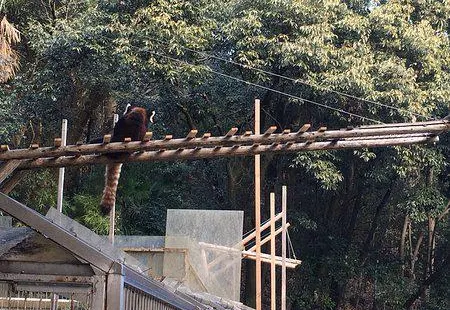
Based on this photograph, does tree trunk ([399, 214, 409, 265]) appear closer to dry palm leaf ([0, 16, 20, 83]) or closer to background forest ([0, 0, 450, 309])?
background forest ([0, 0, 450, 309])

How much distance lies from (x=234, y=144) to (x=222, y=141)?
0.15m

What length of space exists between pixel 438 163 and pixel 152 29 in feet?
20.8

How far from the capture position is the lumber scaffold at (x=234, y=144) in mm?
6125

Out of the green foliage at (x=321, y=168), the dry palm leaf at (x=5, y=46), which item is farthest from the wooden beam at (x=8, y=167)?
the green foliage at (x=321, y=168)

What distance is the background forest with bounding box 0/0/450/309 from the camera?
15.5 meters

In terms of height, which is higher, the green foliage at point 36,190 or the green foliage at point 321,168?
the green foliage at point 321,168

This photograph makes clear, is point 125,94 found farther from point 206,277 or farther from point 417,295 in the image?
point 417,295

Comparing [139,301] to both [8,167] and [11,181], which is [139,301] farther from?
[11,181]

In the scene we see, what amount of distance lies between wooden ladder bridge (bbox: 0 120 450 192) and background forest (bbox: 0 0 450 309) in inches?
322

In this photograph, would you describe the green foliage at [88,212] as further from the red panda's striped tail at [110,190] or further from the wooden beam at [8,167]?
the wooden beam at [8,167]

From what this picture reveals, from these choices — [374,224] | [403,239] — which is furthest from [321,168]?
[403,239]

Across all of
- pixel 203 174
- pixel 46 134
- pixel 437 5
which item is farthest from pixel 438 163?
pixel 46 134

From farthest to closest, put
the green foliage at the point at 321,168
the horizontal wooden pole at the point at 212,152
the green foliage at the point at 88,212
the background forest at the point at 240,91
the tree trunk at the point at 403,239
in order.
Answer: the tree trunk at the point at 403,239, the green foliage at the point at 321,168, the background forest at the point at 240,91, the green foliage at the point at 88,212, the horizontal wooden pole at the point at 212,152

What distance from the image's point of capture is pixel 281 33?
16.2m
